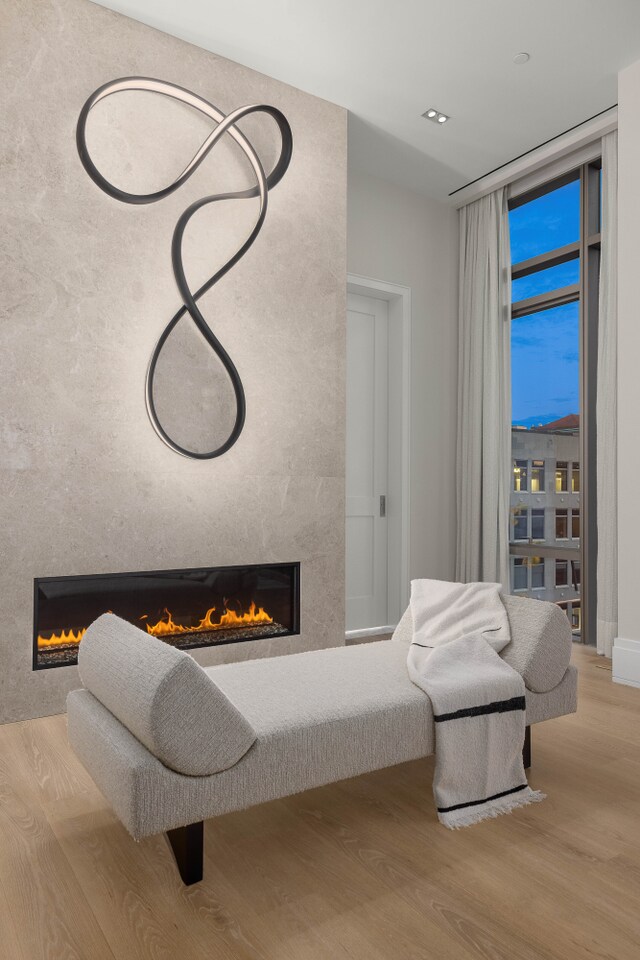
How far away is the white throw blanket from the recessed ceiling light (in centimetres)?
309

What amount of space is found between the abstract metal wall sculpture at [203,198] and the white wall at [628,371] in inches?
70.8

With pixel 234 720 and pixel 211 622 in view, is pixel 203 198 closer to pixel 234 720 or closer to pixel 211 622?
pixel 211 622

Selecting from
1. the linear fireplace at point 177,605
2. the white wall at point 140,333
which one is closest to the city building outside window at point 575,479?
the white wall at point 140,333

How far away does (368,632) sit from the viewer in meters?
4.75

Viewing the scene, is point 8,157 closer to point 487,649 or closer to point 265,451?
point 265,451

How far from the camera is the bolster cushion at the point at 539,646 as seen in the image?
227 centimetres

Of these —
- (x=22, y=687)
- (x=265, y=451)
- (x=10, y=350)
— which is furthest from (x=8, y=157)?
(x=22, y=687)

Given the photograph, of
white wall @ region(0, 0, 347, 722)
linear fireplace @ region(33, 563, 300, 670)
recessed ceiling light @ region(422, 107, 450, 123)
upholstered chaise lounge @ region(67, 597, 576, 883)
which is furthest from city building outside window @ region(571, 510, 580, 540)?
recessed ceiling light @ region(422, 107, 450, 123)

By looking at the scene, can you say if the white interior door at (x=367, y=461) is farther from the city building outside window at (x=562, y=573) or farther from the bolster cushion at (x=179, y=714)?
the bolster cushion at (x=179, y=714)

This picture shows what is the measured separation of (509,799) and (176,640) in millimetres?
1850

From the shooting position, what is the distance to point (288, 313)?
373 centimetres

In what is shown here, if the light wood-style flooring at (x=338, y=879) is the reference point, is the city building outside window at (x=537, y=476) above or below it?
above

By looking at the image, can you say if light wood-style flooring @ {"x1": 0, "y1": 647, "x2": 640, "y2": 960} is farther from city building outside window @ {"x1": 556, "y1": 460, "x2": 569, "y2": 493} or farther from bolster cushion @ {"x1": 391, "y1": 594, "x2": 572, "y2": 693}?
city building outside window @ {"x1": 556, "y1": 460, "x2": 569, "y2": 493}

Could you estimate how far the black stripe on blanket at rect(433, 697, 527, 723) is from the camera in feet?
6.70
